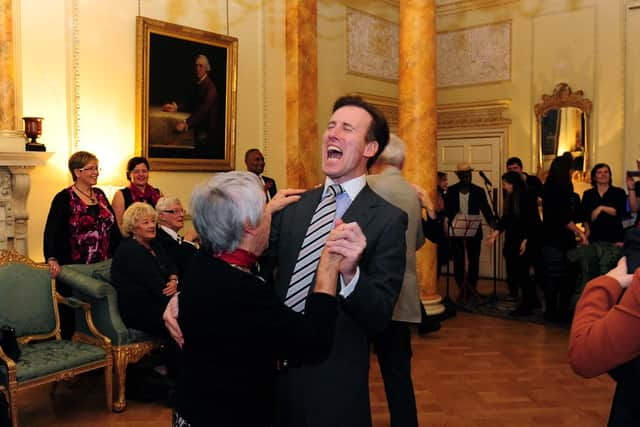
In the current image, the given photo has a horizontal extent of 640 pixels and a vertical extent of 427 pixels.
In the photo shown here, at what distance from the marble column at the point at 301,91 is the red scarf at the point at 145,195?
7.74 ft

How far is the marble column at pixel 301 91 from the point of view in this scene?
25.2ft

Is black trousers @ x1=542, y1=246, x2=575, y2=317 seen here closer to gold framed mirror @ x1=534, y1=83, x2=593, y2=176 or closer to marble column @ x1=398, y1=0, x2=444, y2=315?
marble column @ x1=398, y1=0, x2=444, y2=315

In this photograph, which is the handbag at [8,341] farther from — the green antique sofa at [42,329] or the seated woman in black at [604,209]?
the seated woman in black at [604,209]

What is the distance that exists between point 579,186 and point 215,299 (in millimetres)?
8074

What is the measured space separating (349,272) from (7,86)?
4615 millimetres

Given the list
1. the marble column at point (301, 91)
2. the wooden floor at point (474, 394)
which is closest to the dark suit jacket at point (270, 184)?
the marble column at point (301, 91)

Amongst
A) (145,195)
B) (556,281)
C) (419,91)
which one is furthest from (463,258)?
(145,195)

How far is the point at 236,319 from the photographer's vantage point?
1.52 m

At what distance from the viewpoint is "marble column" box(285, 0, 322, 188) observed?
7.67 meters

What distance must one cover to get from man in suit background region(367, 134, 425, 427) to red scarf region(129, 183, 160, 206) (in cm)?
274

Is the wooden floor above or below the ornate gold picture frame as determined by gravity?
below

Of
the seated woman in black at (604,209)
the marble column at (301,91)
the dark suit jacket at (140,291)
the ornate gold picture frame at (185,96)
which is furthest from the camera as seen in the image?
the marble column at (301,91)

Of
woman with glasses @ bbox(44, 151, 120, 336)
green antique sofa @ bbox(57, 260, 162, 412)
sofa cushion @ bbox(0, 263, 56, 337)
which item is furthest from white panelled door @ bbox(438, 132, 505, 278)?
sofa cushion @ bbox(0, 263, 56, 337)

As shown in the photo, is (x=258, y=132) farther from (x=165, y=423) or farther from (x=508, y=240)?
(x=165, y=423)
